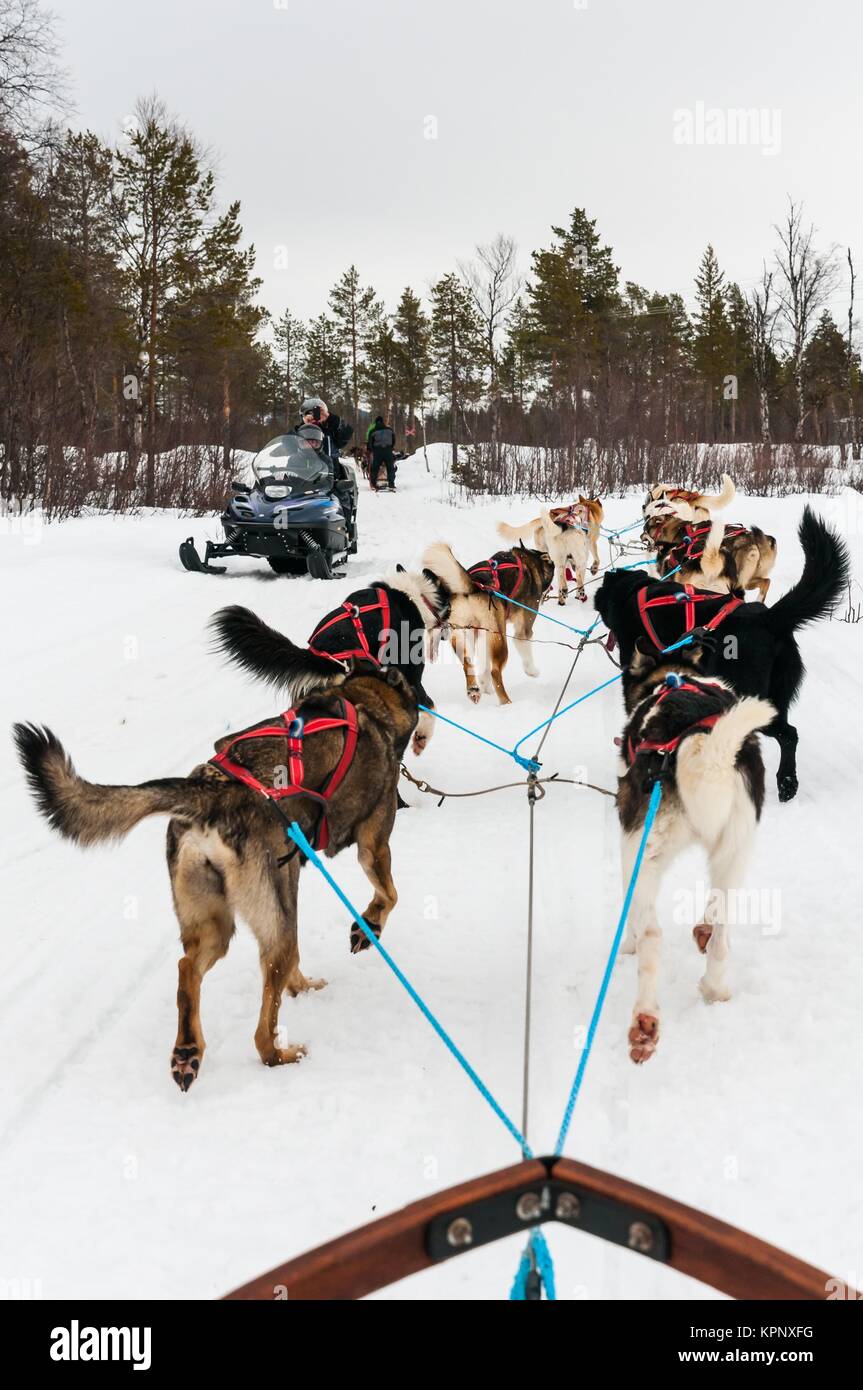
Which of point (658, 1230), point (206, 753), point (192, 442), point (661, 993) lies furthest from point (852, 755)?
point (192, 442)

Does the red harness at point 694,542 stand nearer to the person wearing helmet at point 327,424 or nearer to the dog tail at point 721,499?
the dog tail at point 721,499

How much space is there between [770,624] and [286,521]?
24.3 feet

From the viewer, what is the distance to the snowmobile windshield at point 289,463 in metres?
11.5

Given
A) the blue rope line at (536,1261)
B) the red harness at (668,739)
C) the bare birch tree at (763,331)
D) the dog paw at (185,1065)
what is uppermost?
the bare birch tree at (763,331)

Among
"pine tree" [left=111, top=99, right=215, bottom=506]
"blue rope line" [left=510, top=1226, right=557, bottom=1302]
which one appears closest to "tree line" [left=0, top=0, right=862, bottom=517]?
"pine tree" [left=111, top=99, right=215, bottom=506]

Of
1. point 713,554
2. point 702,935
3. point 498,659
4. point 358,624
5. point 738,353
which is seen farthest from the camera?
point 738,353

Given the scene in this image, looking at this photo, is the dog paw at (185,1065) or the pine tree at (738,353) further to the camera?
the pine tree at (738,353)

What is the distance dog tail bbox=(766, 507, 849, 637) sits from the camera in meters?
4.37

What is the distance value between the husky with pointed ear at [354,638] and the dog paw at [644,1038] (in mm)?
1903

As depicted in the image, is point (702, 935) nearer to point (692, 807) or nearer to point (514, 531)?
point (692, 807)

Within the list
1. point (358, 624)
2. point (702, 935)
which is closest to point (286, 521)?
point (358, 624)


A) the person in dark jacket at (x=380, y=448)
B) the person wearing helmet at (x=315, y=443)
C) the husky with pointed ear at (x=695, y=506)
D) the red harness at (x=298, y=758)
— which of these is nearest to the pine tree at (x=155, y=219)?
the person in dark jacket at (x=380, y=448)

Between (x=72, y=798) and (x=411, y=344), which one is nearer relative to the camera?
(x=72, y=798)

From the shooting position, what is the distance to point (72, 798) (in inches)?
92.7
